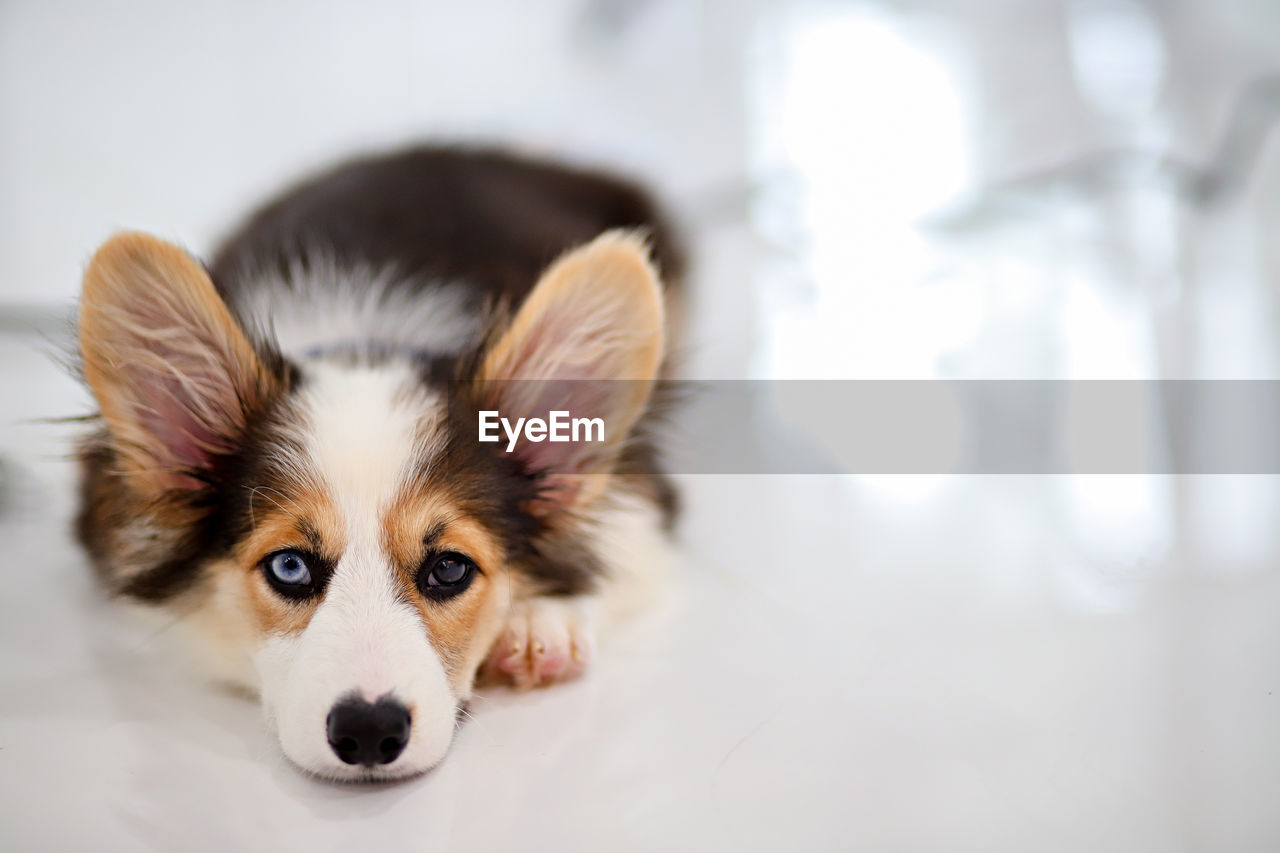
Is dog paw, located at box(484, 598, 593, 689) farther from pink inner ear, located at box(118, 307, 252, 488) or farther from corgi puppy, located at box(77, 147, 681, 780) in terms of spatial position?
pink inner ear, located at box(118, 307, 252, 488)

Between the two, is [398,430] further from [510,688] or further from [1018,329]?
[1018,329]

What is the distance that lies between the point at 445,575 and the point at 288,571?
164 millimetres

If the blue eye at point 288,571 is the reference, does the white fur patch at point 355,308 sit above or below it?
above

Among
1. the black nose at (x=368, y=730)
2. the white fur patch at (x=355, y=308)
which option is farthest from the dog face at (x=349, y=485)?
the white fur patch at (x=355, y=308)

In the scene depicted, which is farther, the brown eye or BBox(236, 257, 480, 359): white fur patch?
BBox(236, 257, 480, 359): white fur patch

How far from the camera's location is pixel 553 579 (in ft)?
4.05

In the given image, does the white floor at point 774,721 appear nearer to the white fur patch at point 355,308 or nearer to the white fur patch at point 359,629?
the white fur patch at point 359,629

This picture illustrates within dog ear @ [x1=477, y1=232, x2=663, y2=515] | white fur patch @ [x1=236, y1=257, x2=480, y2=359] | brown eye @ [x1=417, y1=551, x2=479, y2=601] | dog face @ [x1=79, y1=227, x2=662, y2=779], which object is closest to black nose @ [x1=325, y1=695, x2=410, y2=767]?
dog face @ [x1=79, y1=227, x2=662, y2=779]

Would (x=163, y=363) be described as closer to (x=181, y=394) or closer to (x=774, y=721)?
(x=181, y=394)

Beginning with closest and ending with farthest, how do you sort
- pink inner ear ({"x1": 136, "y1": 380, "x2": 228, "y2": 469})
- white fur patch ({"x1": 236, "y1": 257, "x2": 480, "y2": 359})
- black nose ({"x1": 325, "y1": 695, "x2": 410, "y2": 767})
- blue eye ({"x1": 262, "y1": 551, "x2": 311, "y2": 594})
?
black nose ({"x1": 325, "y1": 695, "x2": 410, "y2": 767}), blue eye ({"x1": 262, "y1": 551, "x2": 311, "y2": 594}), pink inner ear ({"x1": 136, "y1": 380, "x2": 228, "y2": 469}), white fur patch ({"x1": 236, "y1": 257, "x2": 480, "y2": 359})

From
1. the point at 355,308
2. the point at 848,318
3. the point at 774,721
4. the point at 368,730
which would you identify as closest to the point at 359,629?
the point at 368,730

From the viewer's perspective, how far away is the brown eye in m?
1.07

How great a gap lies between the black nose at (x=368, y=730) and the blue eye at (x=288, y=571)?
0.52 ft

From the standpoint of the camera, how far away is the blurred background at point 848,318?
105cm
